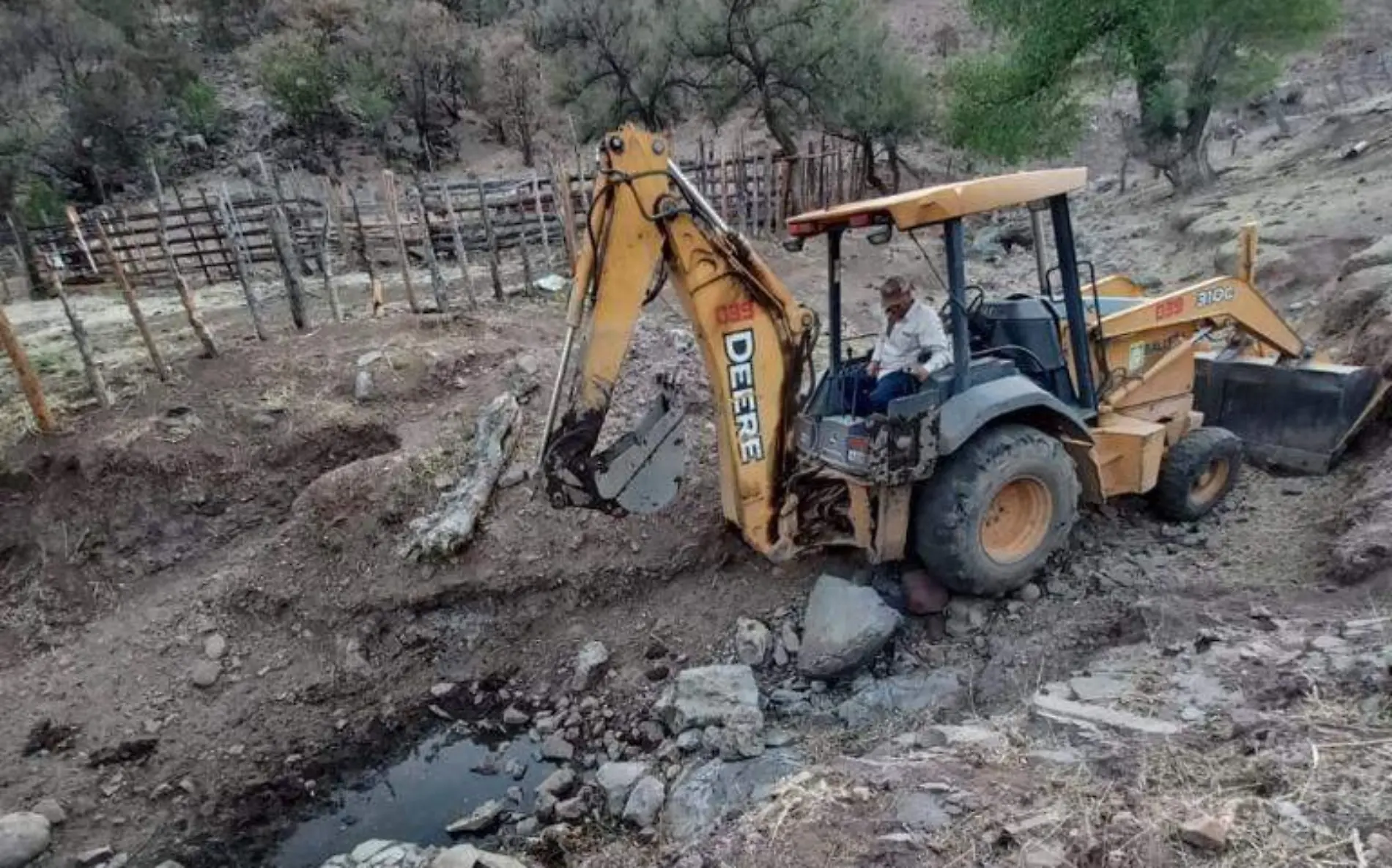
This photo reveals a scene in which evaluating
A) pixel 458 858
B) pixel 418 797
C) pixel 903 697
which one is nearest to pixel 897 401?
pixel 903 697

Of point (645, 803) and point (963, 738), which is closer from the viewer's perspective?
point (963, 738)

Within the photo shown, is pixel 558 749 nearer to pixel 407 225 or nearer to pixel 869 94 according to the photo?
pixel 407 225

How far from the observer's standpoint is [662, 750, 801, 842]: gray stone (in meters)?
3.80

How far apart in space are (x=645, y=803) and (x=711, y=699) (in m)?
0.65

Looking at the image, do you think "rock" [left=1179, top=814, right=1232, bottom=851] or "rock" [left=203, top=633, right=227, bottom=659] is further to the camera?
"rock" [left=203, top=633, right=227, bottom=659]

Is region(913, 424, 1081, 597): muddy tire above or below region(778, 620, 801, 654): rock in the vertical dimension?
above

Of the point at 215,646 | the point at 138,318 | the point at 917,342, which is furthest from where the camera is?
the point at 138,318

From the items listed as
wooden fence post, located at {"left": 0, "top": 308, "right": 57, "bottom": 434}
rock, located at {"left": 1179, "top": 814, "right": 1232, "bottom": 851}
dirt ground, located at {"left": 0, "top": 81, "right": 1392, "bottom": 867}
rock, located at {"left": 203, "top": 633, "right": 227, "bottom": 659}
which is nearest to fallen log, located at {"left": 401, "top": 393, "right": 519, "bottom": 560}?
dirt ground, located at {"left": 0, "top": 81, "right": 1392, "bottom": 867}

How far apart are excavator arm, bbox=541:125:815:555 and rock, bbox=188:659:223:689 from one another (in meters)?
2.76

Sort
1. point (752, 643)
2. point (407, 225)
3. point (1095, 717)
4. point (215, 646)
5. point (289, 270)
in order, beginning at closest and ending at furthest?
point (1095, 717) < point (752, 643) < point (215, 646) < point (289, 270) < point (407, 225)

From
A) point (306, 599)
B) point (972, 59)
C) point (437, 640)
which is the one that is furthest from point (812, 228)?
point (972, 59)

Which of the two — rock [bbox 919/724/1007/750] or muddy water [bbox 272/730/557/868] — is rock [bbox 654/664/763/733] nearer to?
muddy water [bbox 272/730/557/868]

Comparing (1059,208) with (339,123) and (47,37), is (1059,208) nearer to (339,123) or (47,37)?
(339,123)

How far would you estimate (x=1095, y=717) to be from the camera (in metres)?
3.44
